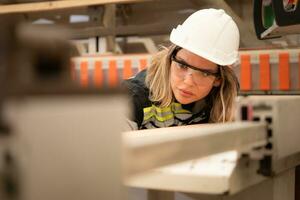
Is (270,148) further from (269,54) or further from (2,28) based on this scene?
(269,54)

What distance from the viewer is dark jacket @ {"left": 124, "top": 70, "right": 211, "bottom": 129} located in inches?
61.4

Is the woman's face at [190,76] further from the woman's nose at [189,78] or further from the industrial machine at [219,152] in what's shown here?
the industrial machine at [219,152]

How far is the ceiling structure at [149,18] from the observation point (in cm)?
247

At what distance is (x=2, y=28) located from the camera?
1.09 ft

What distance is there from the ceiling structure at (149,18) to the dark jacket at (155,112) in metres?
0.89

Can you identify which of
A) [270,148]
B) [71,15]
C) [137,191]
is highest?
[71,15]

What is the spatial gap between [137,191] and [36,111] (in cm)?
60

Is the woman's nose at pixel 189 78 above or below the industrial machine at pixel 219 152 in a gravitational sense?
above

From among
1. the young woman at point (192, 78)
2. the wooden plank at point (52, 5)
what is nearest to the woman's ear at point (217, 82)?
the young woman at point (192, 78)

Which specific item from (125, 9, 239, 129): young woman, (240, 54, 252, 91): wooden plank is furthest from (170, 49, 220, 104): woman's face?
(240, 54, 252, 91): wooden plank

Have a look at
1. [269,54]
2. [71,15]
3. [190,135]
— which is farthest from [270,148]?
[71,15]

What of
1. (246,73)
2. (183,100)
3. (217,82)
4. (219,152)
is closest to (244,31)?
(246,73)

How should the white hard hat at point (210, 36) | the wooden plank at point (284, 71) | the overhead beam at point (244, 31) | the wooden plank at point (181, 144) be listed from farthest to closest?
the overhead beam at point (244, 31), the wooden plank at point (284, 71), the white hard hat at point (210, 36), the wooden plank at point (181, 144)

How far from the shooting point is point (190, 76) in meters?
1.43
